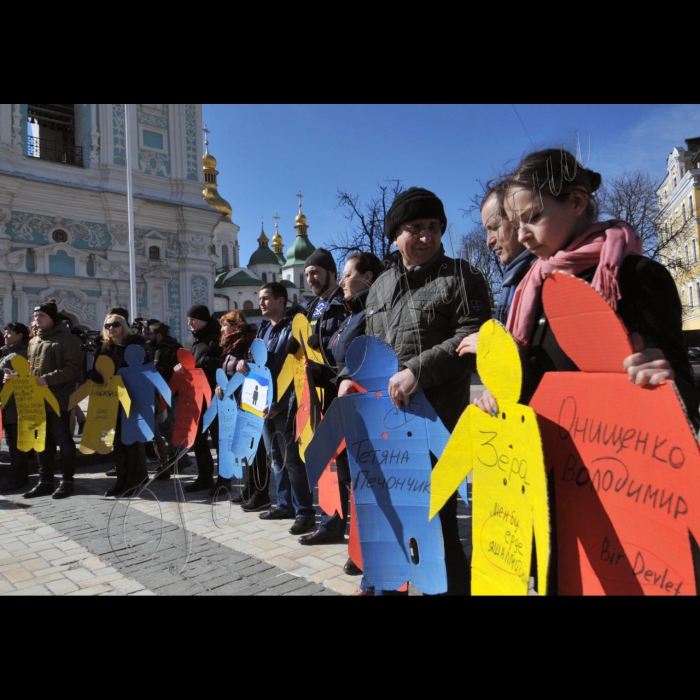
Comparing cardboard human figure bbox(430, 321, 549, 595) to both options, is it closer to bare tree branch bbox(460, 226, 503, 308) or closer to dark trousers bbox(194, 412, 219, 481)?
bare tree branch bbox(460, 226, 503, 308)

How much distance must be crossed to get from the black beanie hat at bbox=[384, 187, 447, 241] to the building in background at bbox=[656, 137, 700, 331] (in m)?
1.25

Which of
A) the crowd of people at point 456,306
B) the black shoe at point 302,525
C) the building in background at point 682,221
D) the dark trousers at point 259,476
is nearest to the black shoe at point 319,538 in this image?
the crowd of people at point 456,306

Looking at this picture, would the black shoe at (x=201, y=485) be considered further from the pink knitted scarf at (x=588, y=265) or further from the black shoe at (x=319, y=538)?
the pink knitted scarf at (x=588, y=265)

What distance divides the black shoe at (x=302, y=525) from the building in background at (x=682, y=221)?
272 centimetres

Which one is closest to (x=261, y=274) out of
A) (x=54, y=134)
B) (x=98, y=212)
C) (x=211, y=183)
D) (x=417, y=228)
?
(x=211, y=183)

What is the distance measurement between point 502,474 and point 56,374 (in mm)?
4927

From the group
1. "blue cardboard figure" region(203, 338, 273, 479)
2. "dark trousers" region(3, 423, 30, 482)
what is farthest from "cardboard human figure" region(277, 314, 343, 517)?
"dark trousers" region(3, 423, 30, 482)

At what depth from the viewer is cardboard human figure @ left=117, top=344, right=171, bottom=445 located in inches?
191

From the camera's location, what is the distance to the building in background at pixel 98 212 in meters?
24.4

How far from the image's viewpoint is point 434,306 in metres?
2.21

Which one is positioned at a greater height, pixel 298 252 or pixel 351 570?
pixel 298 252

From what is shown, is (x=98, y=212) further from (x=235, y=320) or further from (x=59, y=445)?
(x=235, y=320)

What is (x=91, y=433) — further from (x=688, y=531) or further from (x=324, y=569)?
(x=688, y=531)

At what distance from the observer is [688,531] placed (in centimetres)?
118
